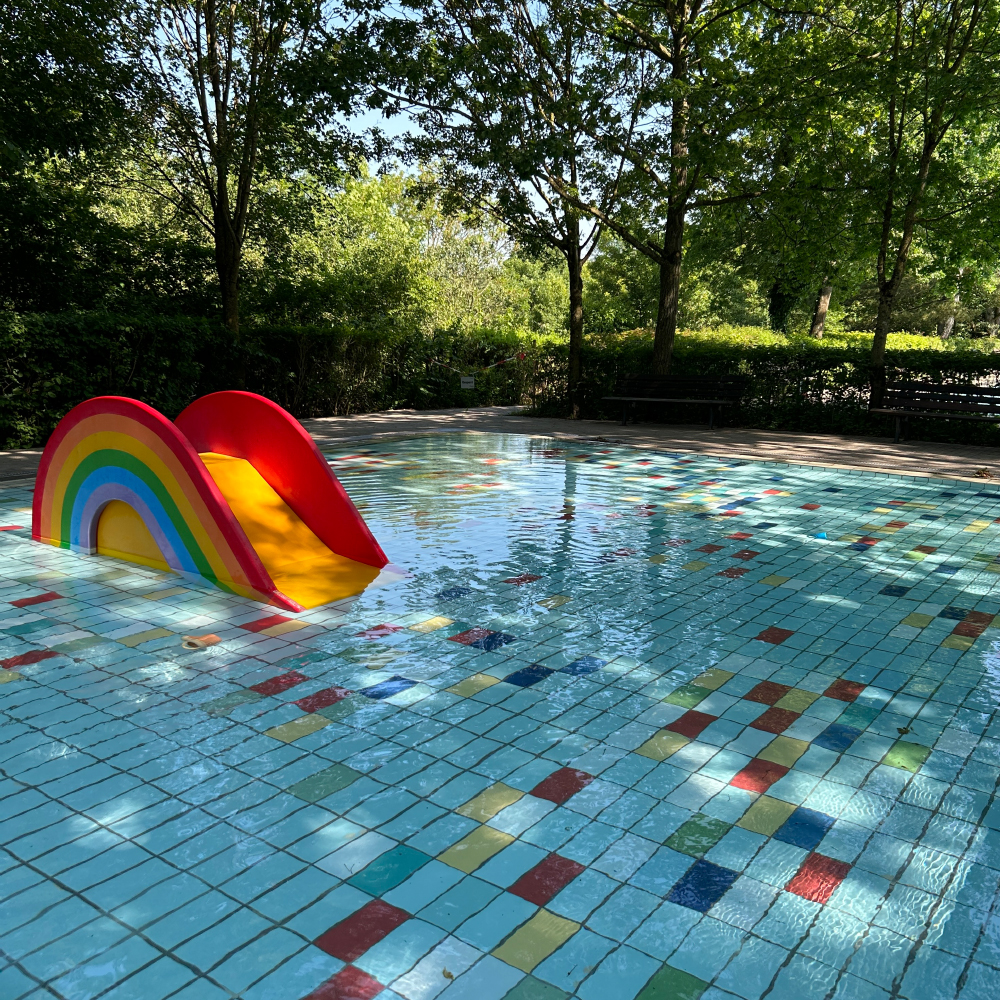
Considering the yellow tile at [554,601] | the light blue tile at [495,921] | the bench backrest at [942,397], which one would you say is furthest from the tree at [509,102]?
the light blue tile at [495,921]

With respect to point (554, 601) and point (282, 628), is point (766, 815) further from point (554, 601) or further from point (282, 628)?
point (282, 628)

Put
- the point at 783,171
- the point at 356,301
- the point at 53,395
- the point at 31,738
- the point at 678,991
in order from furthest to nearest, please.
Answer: the point at 356,301, the point at 783,171, the point at 53,395, the point at 31,738, the point at 678,991

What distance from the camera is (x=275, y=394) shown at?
16.2 metres

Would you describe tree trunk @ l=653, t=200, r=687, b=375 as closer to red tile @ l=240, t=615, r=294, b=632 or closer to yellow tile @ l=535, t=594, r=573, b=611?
yellow tile @ l=535, t=594, r=573, b=611

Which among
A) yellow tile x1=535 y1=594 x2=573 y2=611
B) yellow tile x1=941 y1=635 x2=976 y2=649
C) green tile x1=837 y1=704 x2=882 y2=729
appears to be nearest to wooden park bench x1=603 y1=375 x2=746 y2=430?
yellow tile x1=535 y1=594 x2=573 y2=611

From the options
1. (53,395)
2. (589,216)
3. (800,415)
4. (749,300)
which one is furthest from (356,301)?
(749,300)

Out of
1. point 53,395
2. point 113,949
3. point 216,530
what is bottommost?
point 113,949

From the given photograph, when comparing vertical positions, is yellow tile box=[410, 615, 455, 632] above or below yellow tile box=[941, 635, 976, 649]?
below

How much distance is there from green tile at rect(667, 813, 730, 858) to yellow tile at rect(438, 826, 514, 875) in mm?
580

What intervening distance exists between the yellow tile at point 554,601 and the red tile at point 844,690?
180cm

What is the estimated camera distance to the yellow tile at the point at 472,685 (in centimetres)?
388

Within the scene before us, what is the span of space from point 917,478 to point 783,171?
6.92 meters

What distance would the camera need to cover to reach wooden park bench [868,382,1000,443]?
12500 mm

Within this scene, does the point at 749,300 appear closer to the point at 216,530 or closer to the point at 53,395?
the point at 53,395
